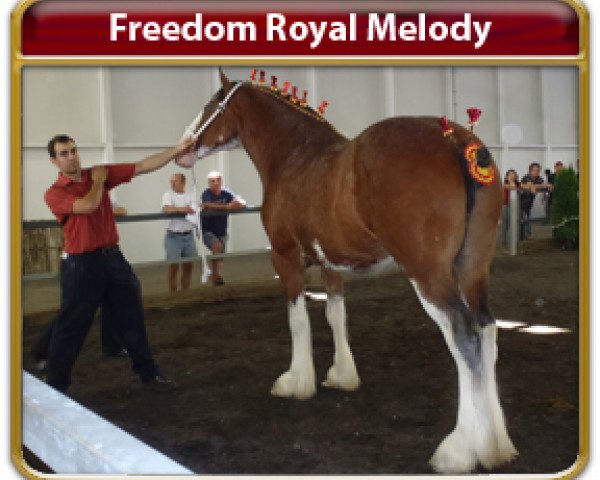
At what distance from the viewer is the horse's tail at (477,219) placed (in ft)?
6.92

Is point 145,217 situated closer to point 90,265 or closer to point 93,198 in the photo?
point 90,265

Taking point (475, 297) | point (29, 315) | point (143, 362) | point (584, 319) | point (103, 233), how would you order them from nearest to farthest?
point (584, 319), point (29, 315), point (475, 297), point (103, 233), point (143, 362)

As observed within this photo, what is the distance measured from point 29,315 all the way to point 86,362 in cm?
A: 122

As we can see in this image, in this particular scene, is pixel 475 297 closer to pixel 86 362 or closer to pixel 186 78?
pixel 186 78

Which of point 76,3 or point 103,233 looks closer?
point 76,3

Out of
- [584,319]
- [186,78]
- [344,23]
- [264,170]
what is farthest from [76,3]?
[584,319]

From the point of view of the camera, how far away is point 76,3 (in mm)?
1896

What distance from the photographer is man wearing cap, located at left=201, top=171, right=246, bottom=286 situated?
11.6 ft

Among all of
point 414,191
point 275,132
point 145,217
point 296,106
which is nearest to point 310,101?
point 296,106

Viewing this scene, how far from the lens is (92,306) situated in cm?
291

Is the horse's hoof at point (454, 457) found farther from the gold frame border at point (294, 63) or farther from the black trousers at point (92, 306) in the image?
the black trousers at point (92, 306)

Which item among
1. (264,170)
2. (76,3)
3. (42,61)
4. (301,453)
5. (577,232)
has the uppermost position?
(76,3)

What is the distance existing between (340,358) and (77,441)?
56.4 inches

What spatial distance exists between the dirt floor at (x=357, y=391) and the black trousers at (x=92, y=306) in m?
0.19
